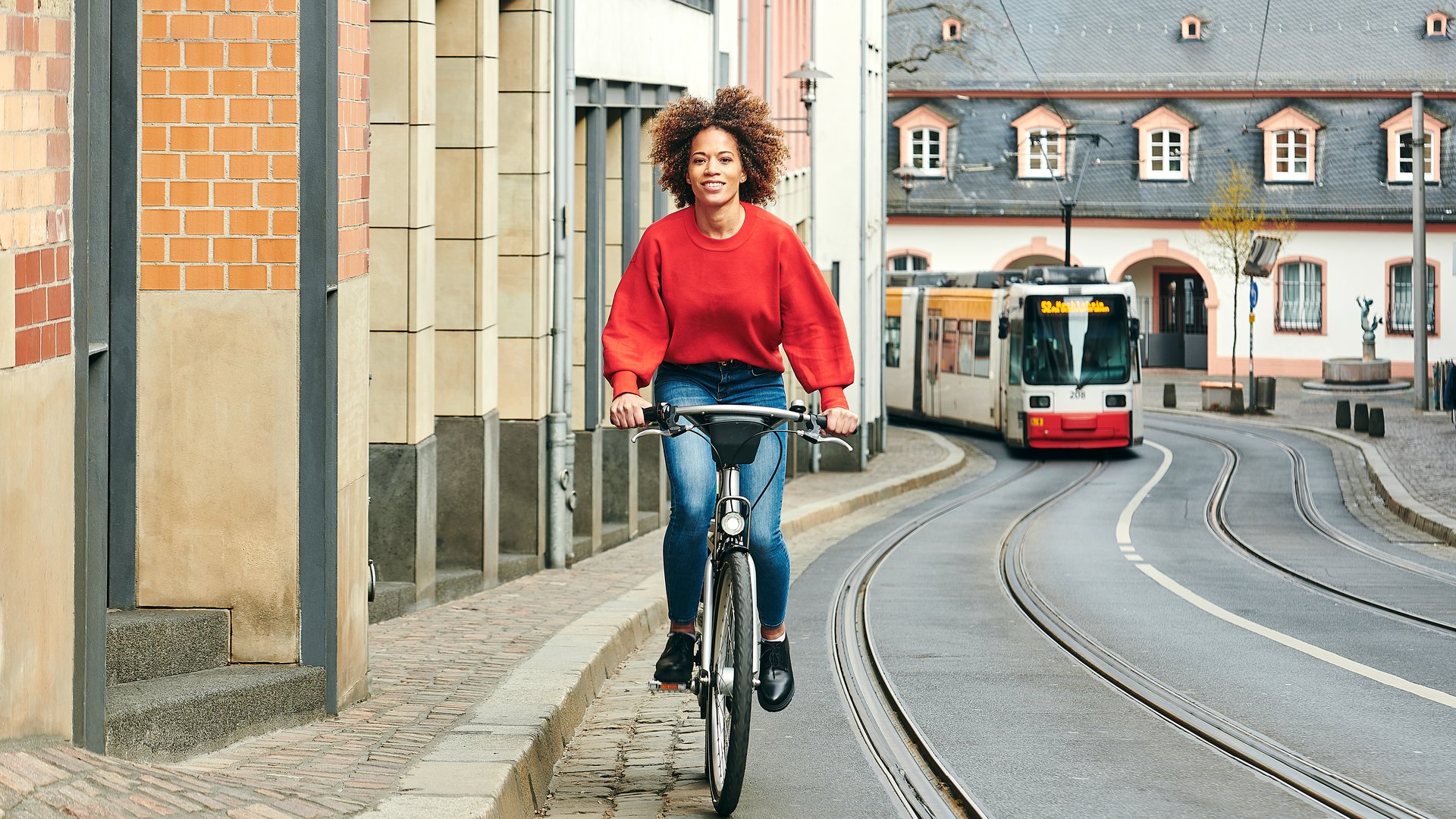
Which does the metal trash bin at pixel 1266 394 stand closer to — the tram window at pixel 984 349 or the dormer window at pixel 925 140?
the tram window at pixel 984 349

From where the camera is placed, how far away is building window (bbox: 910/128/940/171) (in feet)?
196

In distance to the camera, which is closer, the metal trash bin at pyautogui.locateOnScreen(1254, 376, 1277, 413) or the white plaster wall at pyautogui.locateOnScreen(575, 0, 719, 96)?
the white plaster wall at pyautogui.locateOnScreen(575, 0, 719, 96)

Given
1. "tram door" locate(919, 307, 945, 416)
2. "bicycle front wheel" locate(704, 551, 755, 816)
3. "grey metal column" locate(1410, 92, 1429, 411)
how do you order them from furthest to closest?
"tram door" locate(919, 307, 945, 416) < "grey metal column" locate(1410, 92, 1429, 411) < "bicycle front wheel" locate(704, 551, 755, 816)

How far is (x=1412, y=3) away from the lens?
58000 mm

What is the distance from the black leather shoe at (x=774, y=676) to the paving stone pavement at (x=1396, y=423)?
593 inches

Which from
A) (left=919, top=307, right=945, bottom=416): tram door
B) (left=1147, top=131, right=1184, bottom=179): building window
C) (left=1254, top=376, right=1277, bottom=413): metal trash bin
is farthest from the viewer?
(left=1147, top=131, right=1184, bottom=179): building window

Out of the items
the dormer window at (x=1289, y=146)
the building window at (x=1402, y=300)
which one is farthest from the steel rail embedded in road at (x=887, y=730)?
the dormer window at (x=1289, y=146)

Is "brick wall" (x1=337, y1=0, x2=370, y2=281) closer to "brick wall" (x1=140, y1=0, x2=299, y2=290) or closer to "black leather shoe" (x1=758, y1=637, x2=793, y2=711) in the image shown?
"brick wall" (x1=140, y1=0, x2=299, y2=290)

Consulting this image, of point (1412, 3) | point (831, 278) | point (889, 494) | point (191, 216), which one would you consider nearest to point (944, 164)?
point (1412, 3)

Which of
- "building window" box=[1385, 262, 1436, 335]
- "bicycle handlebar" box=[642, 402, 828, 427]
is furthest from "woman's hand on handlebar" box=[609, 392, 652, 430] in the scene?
"building window" box=[1385, 262, 1436, 335]

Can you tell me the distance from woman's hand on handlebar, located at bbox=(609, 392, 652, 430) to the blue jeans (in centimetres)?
12

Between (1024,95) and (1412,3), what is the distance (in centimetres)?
1086

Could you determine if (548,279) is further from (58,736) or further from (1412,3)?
(1412,3)

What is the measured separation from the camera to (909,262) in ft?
196
